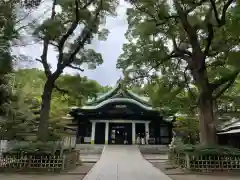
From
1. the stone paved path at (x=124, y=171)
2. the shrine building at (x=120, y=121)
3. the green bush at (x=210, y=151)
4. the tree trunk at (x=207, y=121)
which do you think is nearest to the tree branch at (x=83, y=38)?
the stone paved path at (x=124, y=171)

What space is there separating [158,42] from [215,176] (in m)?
7.48

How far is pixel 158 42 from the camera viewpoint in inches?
539

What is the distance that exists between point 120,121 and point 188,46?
48.7ft

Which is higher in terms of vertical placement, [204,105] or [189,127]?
[204,105]

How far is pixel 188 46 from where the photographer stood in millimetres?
13875

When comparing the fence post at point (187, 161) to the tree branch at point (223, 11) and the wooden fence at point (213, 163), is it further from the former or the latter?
the tree branch at point (223, 11)

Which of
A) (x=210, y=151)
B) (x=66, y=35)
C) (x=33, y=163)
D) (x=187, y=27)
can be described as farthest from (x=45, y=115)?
(x=187, y=27)

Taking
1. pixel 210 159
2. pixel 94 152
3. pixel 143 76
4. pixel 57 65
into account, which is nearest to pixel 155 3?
pixel 143 76

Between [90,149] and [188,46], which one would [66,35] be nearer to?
[188,46]

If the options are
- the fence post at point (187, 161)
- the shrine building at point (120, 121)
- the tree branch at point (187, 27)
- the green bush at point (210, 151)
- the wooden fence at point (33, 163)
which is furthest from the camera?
the shrine building at point (120, 121)

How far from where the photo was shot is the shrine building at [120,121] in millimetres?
26438

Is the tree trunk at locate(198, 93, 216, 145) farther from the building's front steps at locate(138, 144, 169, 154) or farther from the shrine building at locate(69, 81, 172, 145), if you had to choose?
the shrine building at locate(69, 81, 172, 145)

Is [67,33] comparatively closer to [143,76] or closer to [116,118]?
[143,76]

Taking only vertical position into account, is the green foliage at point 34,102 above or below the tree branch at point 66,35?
below
